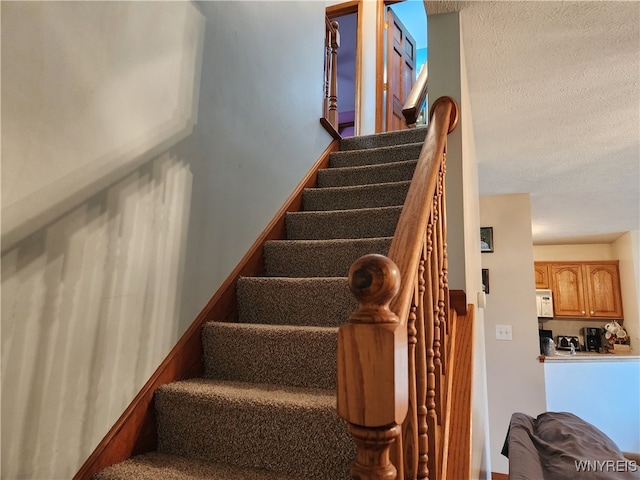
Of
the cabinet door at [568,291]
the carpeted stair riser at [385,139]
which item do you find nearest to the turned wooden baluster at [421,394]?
the carpeted stair riser at [385,139]

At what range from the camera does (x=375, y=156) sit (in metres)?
2.81

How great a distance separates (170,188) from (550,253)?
6.74 meters

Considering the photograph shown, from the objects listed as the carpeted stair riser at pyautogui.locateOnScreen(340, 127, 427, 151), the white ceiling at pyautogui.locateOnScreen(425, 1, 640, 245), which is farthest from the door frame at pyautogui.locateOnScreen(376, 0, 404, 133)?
the carpeted stair riser at pyautogui.locateOnScreen(340, 127, 427, 151)

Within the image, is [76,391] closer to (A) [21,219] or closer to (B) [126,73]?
(A) [21,219]

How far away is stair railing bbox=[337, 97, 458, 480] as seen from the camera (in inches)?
21.9

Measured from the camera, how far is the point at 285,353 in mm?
1516

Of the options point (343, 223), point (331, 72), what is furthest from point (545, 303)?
point (343, 223)

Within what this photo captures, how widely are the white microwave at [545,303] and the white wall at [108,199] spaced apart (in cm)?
563

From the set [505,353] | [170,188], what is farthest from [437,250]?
[505,353]

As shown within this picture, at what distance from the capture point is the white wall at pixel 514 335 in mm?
3527

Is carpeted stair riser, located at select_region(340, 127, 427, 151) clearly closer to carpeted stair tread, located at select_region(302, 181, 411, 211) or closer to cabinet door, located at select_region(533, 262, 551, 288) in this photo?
carpeted stair tread, located at select_region(302, 181, 411, 211)

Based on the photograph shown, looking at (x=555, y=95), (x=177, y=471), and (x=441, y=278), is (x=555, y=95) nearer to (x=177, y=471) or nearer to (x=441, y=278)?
(x=441, y=278)

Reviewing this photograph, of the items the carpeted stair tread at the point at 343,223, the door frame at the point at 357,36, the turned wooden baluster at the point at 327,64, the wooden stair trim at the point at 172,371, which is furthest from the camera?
the door frame at the point at 357,36

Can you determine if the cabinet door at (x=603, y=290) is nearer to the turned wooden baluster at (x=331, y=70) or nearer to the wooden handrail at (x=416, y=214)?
the turned wooden baluster at (x=331, y=70)
